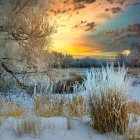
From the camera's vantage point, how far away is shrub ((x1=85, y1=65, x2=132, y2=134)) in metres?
6.28

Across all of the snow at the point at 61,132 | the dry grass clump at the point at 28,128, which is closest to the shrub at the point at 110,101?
the snow at the point at 61,132

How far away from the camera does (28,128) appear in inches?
243

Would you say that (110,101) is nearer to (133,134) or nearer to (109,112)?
(109,112)

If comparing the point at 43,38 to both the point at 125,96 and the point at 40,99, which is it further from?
the point at 125,96

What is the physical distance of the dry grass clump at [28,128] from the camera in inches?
239

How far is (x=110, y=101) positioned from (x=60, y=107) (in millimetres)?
2230

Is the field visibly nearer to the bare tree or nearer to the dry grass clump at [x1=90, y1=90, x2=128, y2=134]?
Answer: the dry grass clump at [x1=90, y1=90, x2=128, y2=134]

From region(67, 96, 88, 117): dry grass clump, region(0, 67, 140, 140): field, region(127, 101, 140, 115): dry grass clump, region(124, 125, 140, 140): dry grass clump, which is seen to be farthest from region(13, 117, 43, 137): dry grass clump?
region(127, 101, 140, 115): dry grass clump

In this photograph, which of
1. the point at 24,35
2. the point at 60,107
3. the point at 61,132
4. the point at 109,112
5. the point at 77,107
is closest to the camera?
the point at 61,132

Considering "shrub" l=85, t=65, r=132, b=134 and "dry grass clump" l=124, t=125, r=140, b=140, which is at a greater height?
"shrub" l=85, t=65, r=132, b=134

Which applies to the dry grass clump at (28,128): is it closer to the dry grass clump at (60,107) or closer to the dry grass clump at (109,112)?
the dry grass clump at (109,112)

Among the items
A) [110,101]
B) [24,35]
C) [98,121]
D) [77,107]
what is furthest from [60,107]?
[24,35]

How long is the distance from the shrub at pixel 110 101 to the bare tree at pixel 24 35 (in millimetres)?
9360

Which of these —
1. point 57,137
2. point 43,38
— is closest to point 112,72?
point 57,137
